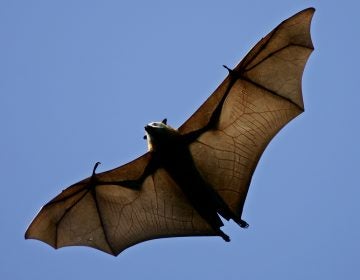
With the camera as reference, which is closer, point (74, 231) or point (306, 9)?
point (306, 9)

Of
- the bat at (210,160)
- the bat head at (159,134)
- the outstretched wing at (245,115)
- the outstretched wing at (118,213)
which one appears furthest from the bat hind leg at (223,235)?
the bat head at (159,134)

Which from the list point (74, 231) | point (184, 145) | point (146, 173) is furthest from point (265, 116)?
point (74, 231)

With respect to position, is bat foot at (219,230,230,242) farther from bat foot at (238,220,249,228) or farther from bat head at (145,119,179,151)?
bat head at (145,119,179,151)

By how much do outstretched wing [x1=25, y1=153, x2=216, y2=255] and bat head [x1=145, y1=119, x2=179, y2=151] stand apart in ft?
2.76

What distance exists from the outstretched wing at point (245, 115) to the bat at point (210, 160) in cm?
2

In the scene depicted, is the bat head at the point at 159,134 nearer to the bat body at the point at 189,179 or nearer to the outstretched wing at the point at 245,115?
the bat body at the point at 189,179

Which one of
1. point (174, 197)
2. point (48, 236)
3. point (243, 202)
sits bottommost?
point (243, 202)

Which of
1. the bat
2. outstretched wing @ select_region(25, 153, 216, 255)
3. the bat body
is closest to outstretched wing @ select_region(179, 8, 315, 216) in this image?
the bat

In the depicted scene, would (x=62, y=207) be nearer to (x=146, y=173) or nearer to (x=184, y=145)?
(x=146, y=173)

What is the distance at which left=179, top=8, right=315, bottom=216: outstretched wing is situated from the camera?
54.4 ft

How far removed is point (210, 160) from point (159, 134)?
1666 mm

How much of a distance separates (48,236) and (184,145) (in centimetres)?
419

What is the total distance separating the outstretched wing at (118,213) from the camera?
17062mm

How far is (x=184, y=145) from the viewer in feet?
54.0
